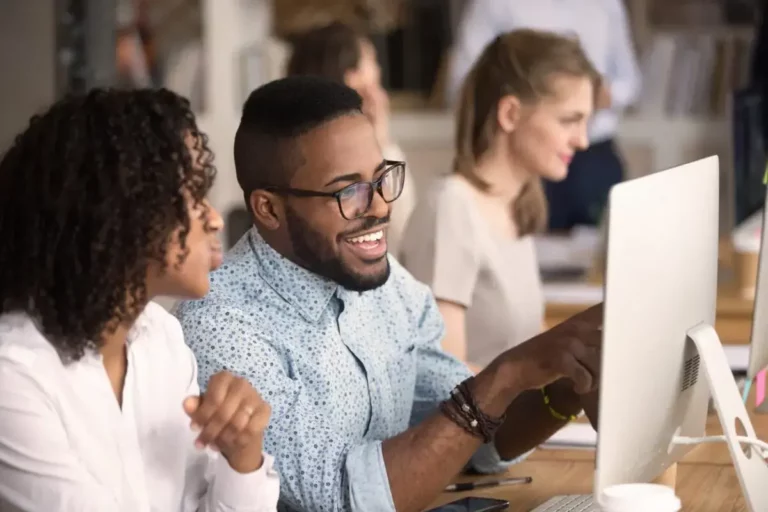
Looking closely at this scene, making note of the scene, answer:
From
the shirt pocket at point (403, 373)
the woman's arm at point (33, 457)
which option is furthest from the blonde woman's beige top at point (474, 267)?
the woman's arm at point (33, 457)

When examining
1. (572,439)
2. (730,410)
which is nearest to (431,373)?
(572,439)

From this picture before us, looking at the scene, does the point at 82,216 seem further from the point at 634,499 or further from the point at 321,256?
the point at 634,499

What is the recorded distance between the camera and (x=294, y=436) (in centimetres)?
161

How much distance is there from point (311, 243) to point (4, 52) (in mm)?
2137

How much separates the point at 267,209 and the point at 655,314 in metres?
0.57

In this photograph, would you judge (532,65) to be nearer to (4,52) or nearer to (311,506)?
(311,506)

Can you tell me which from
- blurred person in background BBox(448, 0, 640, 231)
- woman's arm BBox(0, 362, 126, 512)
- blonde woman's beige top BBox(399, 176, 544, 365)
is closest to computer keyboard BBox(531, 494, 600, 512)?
woman's arm BBox(0, 362, 126, 512)

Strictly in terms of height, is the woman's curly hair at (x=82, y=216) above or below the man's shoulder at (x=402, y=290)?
above

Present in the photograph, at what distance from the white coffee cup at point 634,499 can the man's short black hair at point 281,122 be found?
61 centimetres

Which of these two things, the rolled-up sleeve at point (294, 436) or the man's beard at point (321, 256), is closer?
the rolled-up sleeve at point (294, 436)

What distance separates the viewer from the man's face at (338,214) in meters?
1.71

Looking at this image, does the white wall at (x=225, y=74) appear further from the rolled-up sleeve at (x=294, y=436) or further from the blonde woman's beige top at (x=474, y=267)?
the rolled-up sleeve at (x=294, y=436)

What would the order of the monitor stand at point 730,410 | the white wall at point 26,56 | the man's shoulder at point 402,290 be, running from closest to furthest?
1. the monitor stand at point 730,410
2. the man's shoulder at point 402,290
3. the white wall at point 26,56

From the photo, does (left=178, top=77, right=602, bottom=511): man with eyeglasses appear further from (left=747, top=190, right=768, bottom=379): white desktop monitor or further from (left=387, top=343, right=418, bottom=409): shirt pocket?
(left=747, top=190, right=768, bottom=379): white desktop monitor
